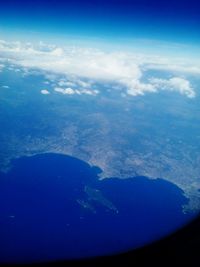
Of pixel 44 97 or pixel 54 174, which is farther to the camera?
pixel 44 97

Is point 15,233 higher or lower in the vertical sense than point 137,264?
lower

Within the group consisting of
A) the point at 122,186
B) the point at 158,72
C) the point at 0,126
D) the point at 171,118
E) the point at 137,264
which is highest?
the point at 158,72

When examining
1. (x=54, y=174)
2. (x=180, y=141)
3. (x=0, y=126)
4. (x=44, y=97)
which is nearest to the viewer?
(x=54, y=174)

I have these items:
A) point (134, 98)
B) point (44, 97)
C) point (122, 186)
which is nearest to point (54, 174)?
point (122, 186)

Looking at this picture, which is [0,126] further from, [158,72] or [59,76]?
[158,72]

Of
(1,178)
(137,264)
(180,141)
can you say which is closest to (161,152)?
(180,141)

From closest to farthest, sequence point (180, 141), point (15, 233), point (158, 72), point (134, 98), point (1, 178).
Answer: point (15, 233) → point (1, 178) → point (180, 141) → point (134, 98) → point (158, 72)

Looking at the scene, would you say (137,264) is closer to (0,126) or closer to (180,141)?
(0,126)
